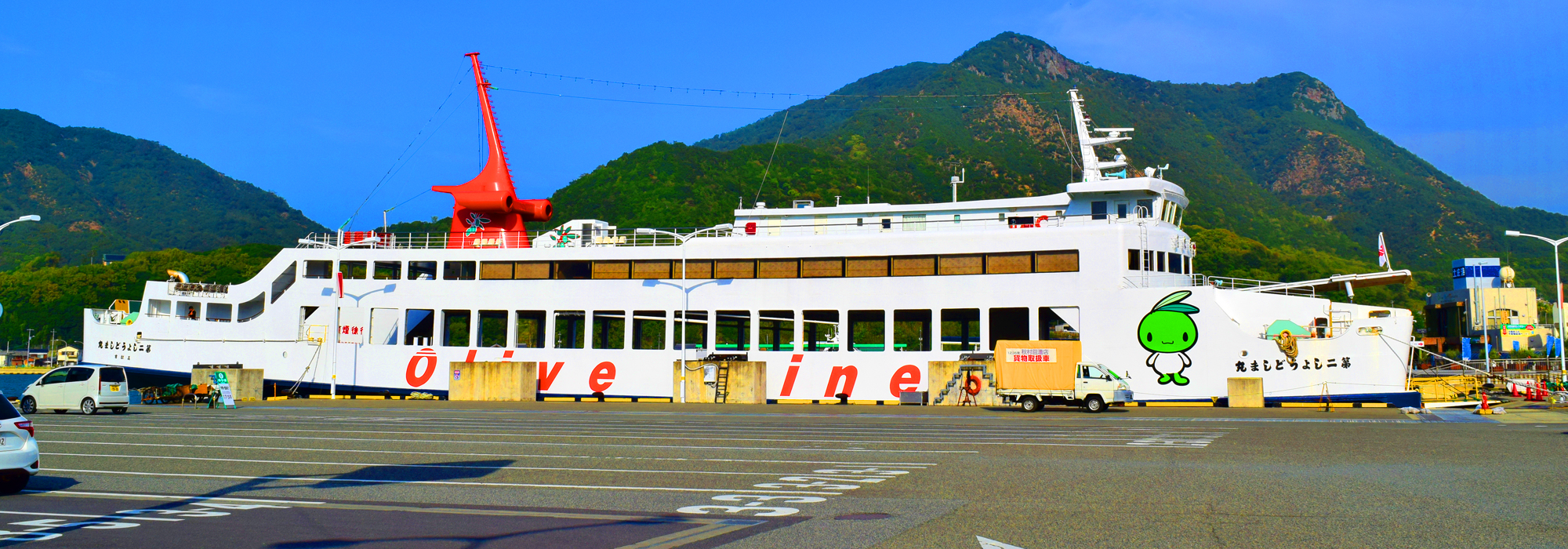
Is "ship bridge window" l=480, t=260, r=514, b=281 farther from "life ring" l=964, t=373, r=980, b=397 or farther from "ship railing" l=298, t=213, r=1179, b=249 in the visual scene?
"life ring" l=964, t=373, r=980, b=397

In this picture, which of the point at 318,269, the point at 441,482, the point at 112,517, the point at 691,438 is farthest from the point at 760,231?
the point at 112,517

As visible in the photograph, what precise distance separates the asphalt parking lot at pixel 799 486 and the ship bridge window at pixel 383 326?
16477 mm

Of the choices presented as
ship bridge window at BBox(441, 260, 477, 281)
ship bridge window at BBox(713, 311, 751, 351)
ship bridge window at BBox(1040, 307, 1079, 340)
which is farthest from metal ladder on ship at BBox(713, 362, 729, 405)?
ship bridge window at BBox(441, 260, 477, 281)

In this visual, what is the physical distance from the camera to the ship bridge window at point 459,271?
1470 inches

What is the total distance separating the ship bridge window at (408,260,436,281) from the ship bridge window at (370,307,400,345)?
63.7 inches

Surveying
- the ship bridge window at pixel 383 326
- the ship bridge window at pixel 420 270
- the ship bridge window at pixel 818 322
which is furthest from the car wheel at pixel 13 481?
the ship bridge window at pixel 420 270

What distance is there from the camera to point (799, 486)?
35.4 feet

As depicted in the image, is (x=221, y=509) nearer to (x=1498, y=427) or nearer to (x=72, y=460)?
(x=72, y=460)

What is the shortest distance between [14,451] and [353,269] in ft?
101

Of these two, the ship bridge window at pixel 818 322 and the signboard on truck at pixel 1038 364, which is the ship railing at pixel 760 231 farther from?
the signboard on truck at pixel 1038 364

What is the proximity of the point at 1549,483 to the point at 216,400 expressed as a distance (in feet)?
106

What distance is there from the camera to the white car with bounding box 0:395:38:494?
404 inches

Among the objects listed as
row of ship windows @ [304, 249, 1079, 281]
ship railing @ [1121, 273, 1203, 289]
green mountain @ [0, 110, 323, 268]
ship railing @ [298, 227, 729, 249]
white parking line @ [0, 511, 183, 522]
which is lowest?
white parking line @ [0, 511, 183, 522]

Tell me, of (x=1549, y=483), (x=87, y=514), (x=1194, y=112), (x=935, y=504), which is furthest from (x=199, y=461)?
(x=1194, y=112)
